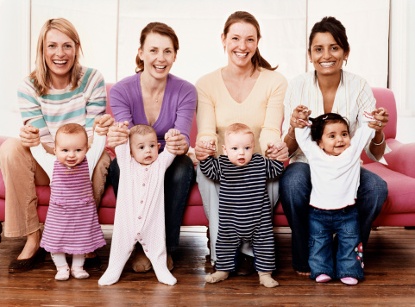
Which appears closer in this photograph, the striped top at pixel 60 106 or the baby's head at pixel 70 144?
the baby's head at pixel 70 144

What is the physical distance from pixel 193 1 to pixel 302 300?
2694mm

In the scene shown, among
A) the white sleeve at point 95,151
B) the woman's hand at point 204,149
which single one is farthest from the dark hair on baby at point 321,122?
the white sleeve at point 95,151

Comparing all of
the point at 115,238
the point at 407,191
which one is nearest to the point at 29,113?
the point at 115,238

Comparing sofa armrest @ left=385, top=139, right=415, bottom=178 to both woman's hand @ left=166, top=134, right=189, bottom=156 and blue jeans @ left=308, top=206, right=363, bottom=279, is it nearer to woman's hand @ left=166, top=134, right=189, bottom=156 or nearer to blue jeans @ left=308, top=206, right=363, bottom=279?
blue jeans @ left=308, top=206, right=363, bottom=279

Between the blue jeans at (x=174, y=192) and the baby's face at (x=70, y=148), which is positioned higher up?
the baby's face at (x=70, y=148)

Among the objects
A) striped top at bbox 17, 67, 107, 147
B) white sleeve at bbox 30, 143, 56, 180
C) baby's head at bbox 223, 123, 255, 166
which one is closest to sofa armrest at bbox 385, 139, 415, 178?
baby's head at bbox 223, 123, 255, 166

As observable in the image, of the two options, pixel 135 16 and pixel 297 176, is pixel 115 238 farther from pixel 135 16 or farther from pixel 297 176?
pixel 135 16

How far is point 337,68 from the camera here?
2566mm

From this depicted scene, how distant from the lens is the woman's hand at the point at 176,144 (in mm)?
2381

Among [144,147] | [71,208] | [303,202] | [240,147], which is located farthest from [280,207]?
[71,208]

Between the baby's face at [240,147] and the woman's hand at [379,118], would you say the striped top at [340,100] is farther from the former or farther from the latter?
the baby's face at [240,147]

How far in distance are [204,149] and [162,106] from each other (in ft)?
1.14

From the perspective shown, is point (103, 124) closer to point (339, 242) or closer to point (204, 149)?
point (204, 149)

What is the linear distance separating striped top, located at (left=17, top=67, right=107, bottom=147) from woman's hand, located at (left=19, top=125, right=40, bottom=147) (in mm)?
175
